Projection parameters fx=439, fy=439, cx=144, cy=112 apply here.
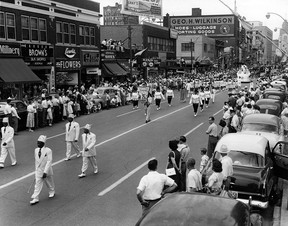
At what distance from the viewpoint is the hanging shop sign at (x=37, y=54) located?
3216 cm

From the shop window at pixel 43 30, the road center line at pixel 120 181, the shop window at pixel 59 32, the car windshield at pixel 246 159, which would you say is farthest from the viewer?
the shop window at pixel 59 32

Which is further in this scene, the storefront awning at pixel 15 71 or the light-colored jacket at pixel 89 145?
the storefront awning at pixel 15 71

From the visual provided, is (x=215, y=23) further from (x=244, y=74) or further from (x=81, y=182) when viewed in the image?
(x=81, y=182)

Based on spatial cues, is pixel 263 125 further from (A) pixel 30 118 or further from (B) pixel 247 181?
(A) pixel 30 118

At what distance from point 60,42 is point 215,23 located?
348ft

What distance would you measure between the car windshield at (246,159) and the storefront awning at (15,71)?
21284mm

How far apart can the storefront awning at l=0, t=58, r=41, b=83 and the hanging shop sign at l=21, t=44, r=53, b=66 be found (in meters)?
1.05

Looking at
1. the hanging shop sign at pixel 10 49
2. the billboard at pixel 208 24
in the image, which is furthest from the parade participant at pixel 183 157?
the billboard at pixel 208 24

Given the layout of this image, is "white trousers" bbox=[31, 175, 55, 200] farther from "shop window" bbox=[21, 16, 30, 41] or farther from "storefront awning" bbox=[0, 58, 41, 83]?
"shop window" bbox=[21, 16, 30, 41]

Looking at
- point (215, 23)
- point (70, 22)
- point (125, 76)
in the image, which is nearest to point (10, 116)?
point (70, 22)

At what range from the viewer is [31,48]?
107ft

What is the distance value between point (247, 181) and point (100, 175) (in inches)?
189

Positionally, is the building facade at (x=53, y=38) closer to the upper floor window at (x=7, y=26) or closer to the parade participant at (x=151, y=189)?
the upper floor window at (x=7, y=26)

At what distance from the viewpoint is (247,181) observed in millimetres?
9805
